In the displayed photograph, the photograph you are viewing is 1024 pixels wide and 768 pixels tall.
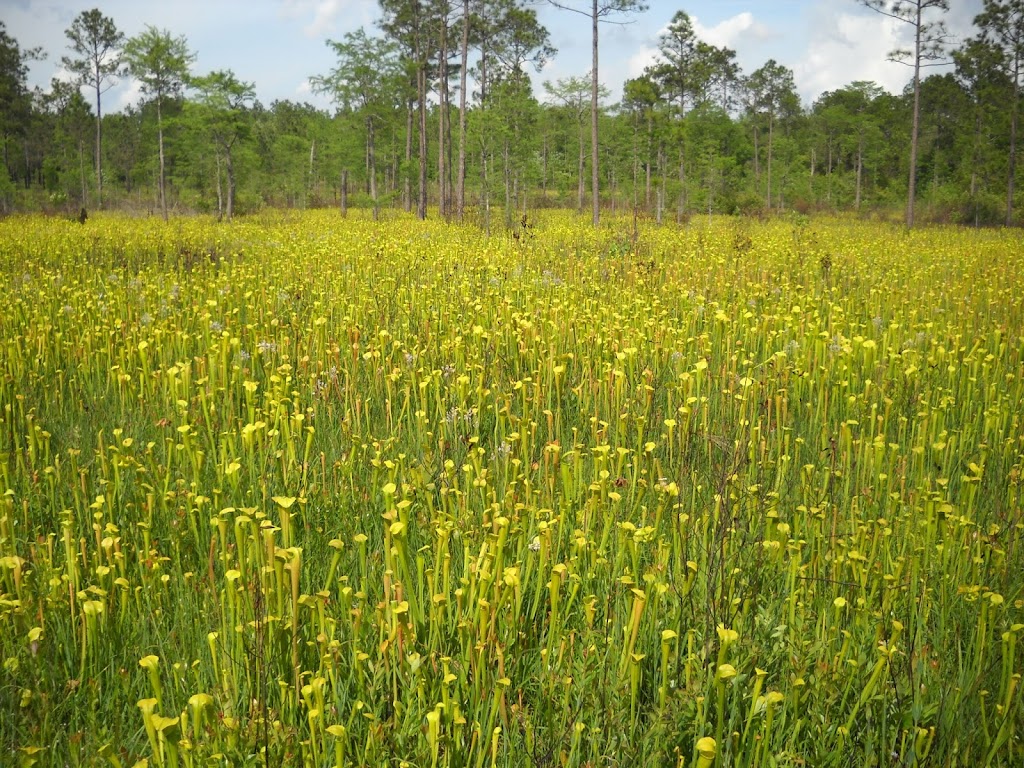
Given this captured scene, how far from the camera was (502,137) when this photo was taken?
28156 millimetres

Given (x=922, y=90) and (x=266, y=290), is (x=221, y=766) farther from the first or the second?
(x=922, y=90)

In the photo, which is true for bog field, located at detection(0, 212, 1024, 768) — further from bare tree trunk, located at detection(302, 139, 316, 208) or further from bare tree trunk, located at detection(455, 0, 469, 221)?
bare tree trunk, located at detection(302, 139, 316, 208)

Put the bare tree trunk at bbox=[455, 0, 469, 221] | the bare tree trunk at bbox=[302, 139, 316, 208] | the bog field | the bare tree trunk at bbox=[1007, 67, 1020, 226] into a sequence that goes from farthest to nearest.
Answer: the bare tree trunk at bbox=[302, 139, 316, 208] < the bare tree trunk at bbox=[1007, 67, 1020, 226] < the bare tree trunk at bbox=[455, 0, 469, 221] < the bog field

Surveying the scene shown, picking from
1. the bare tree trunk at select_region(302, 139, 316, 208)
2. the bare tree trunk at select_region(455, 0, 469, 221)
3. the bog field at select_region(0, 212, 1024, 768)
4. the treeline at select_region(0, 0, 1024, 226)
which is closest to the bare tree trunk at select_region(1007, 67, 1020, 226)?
the treeline at select_region(0, 0, 1024, 226)

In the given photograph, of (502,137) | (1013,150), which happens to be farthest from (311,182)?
(1013,150)

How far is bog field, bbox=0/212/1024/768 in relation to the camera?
5.63 ft

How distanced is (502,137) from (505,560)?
28211 mm

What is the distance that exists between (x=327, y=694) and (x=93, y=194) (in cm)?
5853

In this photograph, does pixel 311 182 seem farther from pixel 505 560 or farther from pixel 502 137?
pixel 505 560

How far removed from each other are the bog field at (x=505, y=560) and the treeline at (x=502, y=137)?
12.5 m

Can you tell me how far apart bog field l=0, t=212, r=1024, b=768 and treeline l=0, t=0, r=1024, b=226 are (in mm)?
12496

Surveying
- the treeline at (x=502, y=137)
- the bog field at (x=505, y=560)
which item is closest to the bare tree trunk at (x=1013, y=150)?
the treeline at (x=502, y=137)

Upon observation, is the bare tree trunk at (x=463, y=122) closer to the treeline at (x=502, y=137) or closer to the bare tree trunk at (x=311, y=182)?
the treeline at (x=502, y=137)

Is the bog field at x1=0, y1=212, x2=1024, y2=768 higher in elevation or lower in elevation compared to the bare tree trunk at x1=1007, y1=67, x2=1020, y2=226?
lower
